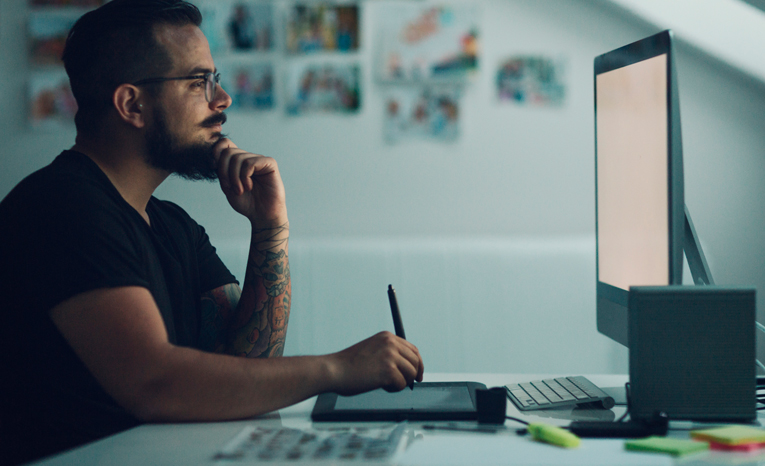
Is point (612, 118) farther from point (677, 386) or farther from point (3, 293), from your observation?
point (3, 293)

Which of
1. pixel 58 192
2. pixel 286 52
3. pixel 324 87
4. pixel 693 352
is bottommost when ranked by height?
→ pixel 693 352

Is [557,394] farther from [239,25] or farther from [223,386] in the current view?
[239,25]

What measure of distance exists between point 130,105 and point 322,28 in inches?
53.3

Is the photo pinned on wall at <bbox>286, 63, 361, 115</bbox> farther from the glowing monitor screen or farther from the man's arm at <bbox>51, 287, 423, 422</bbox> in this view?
the man's arm at <bbox>51, 287, 423, 422</bbox>

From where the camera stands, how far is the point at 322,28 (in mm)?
2293

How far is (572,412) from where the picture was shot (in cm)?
90

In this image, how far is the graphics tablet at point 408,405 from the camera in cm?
85

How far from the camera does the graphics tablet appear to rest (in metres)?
0.85

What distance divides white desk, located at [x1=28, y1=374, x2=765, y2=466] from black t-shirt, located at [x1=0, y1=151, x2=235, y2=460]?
13 centimetres

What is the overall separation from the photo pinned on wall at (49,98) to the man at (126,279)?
55.7 inches

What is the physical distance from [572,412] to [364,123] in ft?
5.26

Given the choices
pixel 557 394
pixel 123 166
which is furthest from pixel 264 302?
pixel 557 394

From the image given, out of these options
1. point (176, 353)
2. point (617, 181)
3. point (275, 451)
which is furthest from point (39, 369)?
point (617, 181)

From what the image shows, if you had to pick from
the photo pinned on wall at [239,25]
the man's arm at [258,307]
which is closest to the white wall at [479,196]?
the photo pinned on wall at [239,25]
